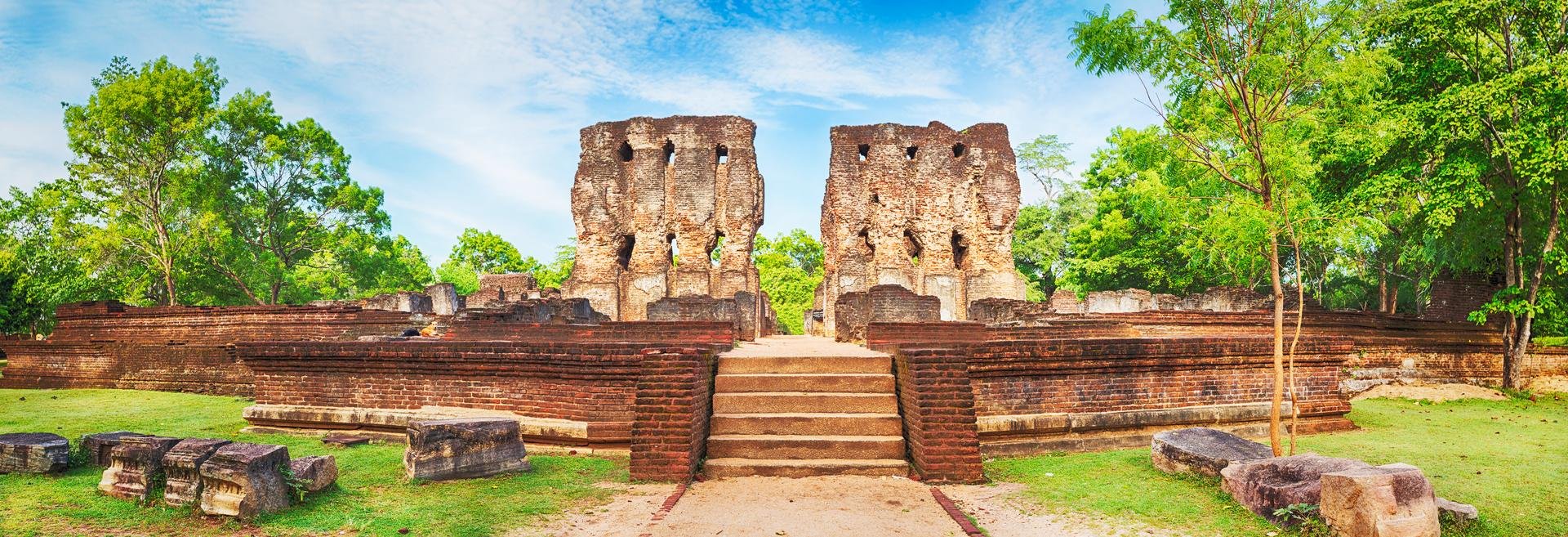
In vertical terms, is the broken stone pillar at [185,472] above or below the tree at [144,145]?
below

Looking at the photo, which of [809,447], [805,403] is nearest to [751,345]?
[805,403]

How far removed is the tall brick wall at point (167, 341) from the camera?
13.4 meters

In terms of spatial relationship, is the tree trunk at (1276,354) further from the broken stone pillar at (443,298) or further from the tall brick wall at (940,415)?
the broken stone pillar at (443,298)

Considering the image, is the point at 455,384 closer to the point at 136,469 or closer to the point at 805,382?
the point at 136,469

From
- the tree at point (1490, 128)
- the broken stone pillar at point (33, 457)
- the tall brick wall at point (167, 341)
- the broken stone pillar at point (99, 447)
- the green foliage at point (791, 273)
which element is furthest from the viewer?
the green foliage at point (791, 273)

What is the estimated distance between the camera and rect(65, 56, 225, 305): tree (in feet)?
83.3

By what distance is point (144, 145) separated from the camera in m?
26.0

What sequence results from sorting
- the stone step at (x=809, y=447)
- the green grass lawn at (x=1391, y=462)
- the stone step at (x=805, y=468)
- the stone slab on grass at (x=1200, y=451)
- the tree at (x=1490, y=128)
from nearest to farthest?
the green grass lawn at (x=1391, y=462) < the stone slab on grass at (x=1200, y=451) < the stone step at (x=805, y=468) < the stone step at (x=809, y=447) < the tree at (x=1490, y=128)

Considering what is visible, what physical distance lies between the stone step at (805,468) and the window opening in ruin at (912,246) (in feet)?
75.0

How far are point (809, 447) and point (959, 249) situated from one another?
2430cm

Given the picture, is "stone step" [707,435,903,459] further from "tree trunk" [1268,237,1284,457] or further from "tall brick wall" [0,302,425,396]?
"tall brick wall" [0,302,425,396]

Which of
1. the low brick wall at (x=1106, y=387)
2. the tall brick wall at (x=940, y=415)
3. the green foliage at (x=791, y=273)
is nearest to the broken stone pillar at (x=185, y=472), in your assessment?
the tall brick wall at (x=940, y=415)

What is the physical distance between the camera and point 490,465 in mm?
6352

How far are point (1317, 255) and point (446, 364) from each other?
97.7ft
